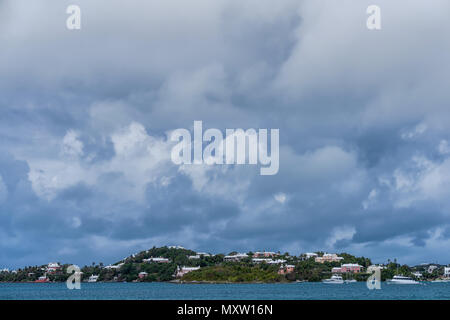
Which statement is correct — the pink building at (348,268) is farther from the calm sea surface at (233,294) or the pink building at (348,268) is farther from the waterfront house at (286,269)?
the calm sea surface at (233,294)

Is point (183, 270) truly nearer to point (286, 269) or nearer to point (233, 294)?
point (286, 269)

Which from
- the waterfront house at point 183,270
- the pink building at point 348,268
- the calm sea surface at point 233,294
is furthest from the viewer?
the pink building at point 348,268

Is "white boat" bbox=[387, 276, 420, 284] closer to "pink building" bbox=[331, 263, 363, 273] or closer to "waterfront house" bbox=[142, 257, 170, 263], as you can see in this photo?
"pink building" bbox=[331, 263, 363, 273]

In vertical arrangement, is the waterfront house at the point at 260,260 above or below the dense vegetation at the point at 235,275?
above

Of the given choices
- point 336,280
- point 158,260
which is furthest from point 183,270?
point 336,280

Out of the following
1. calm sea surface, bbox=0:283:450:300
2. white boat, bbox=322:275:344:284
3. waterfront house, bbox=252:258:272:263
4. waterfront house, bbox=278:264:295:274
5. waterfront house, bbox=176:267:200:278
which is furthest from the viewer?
waterfront house, bbox=252:258:272:263

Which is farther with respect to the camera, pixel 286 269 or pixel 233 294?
pixel 286 269

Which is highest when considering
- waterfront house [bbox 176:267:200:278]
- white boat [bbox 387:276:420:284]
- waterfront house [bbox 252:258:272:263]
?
waterfront house [bbox 252:258:272:263]

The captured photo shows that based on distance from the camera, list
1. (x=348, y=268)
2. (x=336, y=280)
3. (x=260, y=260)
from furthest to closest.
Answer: (x=260, y=260) < (x=348, y=268) < (x=336, y=280)

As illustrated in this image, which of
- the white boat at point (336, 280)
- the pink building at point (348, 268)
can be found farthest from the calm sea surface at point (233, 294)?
the pink building at point (348, 268)

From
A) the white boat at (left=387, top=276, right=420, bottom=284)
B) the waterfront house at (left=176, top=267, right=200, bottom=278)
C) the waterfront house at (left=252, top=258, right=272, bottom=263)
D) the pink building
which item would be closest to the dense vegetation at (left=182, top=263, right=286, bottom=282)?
the waterfront house at (left=176, top=267, right=200, bottom=278)

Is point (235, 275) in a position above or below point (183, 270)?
below
